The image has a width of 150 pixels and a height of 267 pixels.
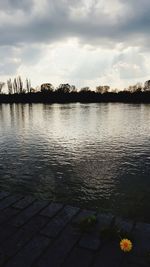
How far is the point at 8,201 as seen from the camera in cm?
644

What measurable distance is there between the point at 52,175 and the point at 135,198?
4206 millimetres

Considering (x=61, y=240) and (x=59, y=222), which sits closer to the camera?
(x=61, y=240)

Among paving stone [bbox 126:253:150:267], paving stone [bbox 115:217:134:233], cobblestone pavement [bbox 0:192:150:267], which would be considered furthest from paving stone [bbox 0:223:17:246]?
paving stone [bbox 126:253:150:267]

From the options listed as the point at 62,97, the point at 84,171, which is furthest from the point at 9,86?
the point at 84,171

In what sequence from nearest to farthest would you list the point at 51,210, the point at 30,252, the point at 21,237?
the point at 30,252 → the point at 21,237 → the point at 51,210

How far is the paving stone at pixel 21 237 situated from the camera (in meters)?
4.23

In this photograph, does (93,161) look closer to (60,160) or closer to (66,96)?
(60,160)

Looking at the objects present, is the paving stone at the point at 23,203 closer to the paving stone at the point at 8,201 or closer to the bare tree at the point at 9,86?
the paving stone at the point at 8,201

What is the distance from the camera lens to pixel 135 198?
843cm

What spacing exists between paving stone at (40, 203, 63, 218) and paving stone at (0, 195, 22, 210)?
114 centimetres

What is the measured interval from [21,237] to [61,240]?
2.90 ft

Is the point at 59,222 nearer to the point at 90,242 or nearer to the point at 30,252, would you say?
the point at 90,242

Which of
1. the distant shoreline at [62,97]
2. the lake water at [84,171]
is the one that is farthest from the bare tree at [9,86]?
the lake water at [84,171]

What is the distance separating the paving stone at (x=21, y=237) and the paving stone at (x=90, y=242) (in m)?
→ 1.10
